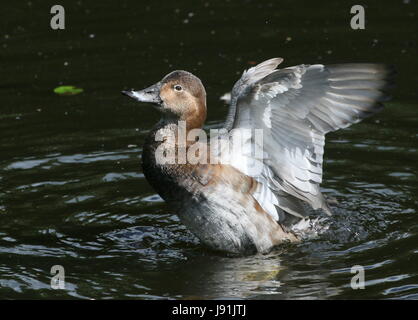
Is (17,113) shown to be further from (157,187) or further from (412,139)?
(412,139)

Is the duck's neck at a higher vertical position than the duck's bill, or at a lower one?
lower

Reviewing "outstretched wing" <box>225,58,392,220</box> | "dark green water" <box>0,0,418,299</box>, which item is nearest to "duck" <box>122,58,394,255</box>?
"outstretched wing" <box>225,58,392,220</box>

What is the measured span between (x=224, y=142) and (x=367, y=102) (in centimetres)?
116

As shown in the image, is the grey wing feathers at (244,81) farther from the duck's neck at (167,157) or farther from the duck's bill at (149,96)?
the duck's bill at (149,96)

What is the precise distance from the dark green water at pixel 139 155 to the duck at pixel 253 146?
0.31 meters

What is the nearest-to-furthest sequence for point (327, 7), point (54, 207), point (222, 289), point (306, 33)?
1. point (222, 289)
2. point (54, 207)
3. point (306, 33)
4. point (327, 7)

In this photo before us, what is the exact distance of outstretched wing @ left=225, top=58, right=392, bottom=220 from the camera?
6.76 metres

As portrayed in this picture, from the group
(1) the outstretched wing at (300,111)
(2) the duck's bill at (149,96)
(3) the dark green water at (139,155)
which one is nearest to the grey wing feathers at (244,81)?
(1) the outstretched wing at (300,111)

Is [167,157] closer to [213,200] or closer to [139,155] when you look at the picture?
[213,200]

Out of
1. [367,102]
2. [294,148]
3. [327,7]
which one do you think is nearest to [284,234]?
[294,148]

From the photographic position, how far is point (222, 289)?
21.5ft

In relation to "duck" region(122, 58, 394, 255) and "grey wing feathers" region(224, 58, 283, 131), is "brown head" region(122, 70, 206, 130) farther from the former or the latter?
"grey wing feathers" region(224, 58, 283, 131)

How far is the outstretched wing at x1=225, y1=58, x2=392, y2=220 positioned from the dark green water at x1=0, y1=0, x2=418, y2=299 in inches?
25.9

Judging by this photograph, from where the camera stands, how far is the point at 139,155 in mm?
9336
